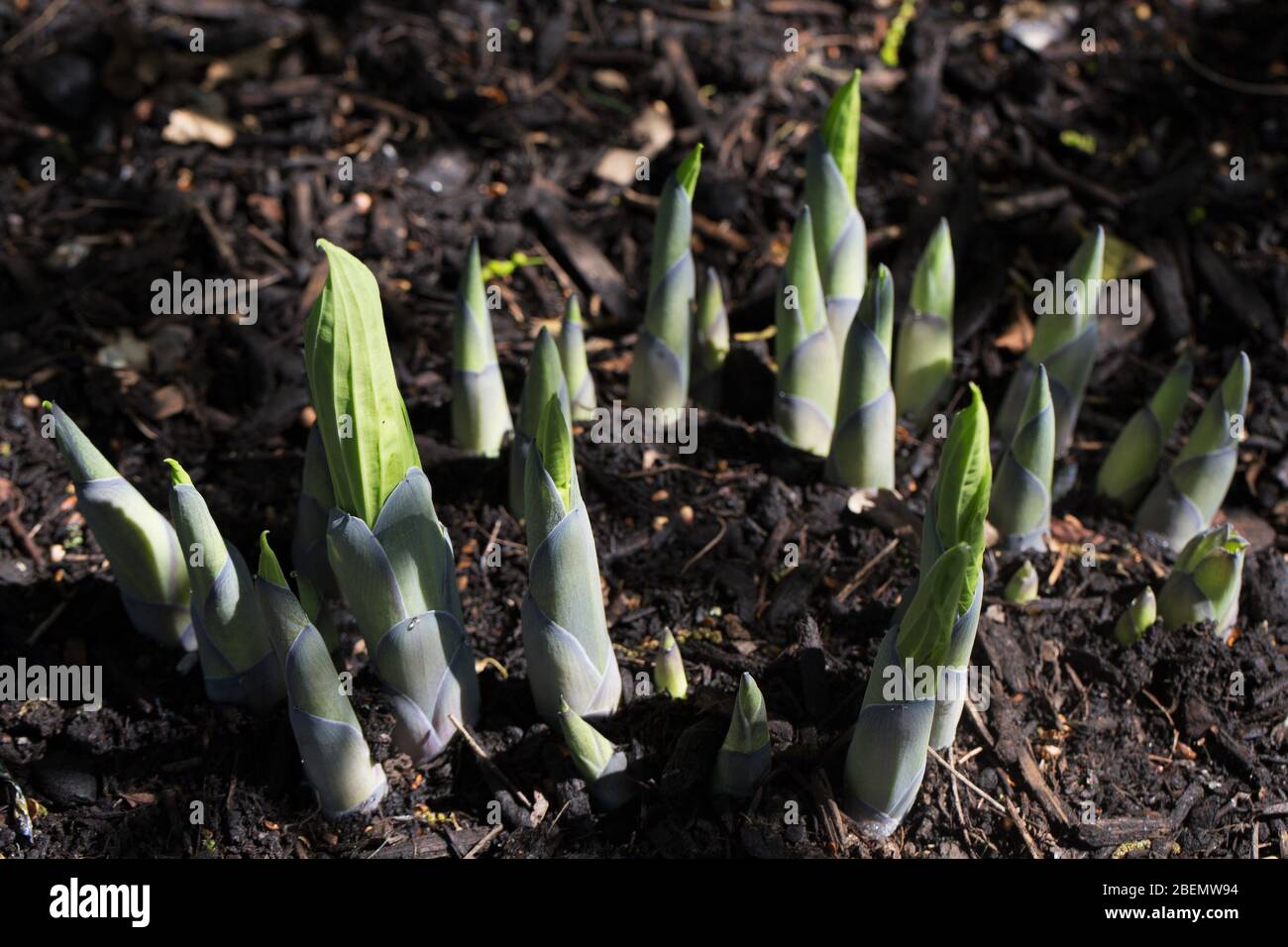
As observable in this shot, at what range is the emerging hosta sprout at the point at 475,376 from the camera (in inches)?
135

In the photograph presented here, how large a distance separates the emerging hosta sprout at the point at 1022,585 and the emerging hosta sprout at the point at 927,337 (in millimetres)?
746

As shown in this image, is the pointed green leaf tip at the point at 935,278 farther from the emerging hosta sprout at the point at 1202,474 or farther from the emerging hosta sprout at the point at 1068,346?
the emerging hosta sprout at the point at 1202,474

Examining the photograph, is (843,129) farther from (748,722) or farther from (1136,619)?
(748,722)

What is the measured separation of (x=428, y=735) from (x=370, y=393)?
3.02ft

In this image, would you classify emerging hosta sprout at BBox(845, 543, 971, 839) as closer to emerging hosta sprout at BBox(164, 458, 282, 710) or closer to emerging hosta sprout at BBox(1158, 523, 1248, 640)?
emerging hosta sprout at BBox(1158, 523, 1248, 640)

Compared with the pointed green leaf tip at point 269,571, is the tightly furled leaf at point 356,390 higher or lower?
higher

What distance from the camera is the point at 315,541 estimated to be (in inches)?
127

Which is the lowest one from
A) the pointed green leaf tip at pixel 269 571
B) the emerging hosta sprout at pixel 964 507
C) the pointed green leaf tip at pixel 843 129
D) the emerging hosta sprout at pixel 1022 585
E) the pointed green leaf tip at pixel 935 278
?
the emerging hosta sprout at pixel 1022 585

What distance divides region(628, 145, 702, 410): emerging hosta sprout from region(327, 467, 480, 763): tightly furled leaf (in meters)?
1.11

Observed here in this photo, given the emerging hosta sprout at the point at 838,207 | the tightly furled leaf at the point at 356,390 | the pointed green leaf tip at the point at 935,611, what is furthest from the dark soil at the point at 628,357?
the tightly furled leaf at the point at 356,390

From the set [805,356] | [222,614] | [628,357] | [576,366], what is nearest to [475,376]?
[576,366]

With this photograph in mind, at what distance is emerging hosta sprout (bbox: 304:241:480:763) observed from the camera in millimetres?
2393

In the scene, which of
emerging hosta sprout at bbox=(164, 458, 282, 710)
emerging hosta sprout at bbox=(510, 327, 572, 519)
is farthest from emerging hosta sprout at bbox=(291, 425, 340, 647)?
emerging hosta sprout at bbox=(510, 327, 572, 519)

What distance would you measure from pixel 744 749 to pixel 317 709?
92cm
